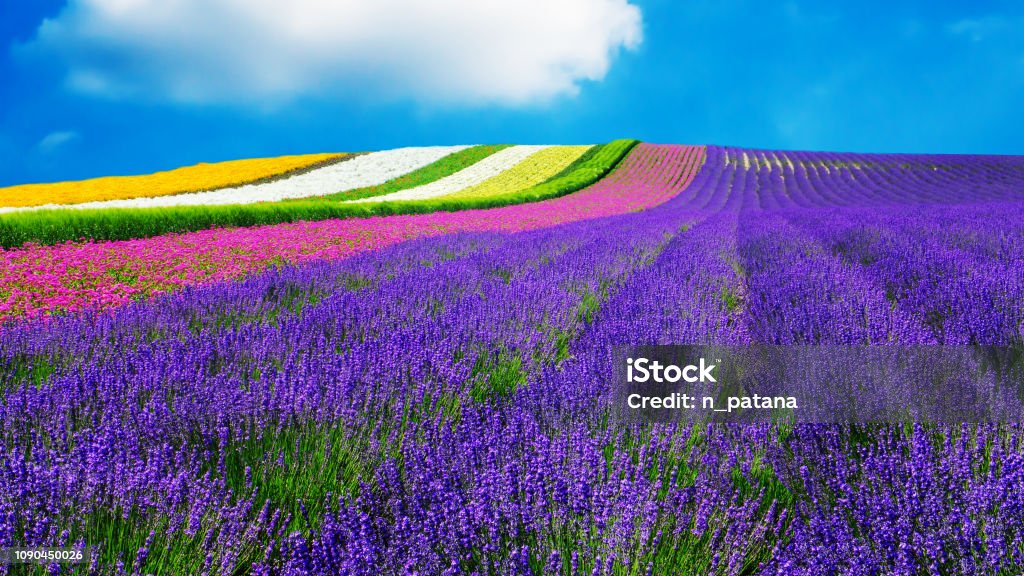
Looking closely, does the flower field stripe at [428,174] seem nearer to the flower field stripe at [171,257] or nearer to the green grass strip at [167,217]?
the green grass strip at [167,217]

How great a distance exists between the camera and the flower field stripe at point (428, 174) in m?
23.0

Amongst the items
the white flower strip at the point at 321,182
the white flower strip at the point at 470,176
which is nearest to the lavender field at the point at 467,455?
the white flower strip at the point at 321,182

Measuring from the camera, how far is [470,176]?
28344 millimetres

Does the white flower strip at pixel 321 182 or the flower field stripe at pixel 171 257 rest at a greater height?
the white flower strip at pixel 321 182

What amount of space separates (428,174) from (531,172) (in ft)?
16.2

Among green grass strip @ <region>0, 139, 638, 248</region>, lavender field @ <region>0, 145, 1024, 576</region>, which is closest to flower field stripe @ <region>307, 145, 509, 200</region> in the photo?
green grass strip @ <region>0, 139, 638, 248</region>

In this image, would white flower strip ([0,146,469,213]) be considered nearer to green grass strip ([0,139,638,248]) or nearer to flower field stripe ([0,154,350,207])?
flower field stripe ([0,154,350,207])

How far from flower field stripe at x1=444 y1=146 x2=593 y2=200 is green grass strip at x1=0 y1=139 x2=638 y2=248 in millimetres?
5627

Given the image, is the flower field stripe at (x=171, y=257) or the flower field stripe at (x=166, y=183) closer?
the flower field stripe at (x=171, y=257)

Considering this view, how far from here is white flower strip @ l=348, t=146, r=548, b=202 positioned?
2214cm

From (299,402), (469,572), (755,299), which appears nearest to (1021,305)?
(755,299)

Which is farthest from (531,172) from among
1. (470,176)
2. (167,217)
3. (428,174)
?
(167,217)

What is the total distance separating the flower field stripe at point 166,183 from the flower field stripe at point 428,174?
5351 millimetres

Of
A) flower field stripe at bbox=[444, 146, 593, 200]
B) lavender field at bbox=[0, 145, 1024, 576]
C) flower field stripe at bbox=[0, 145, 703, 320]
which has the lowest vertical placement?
lavender field at bbox=[0, 145, 1024, 576]
